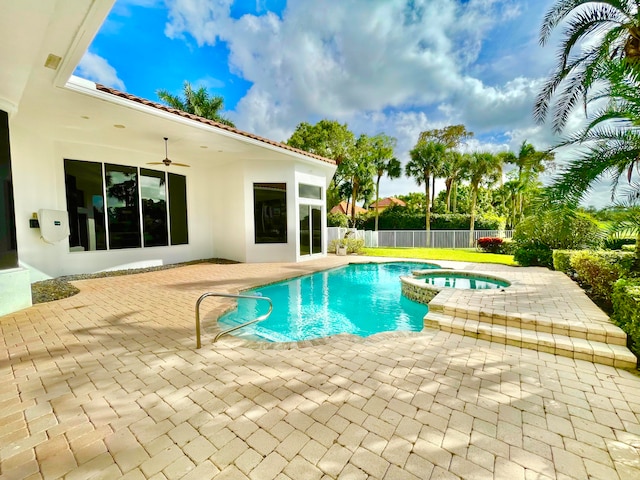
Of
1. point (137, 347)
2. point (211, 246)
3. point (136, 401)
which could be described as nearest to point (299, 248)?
point (211, 246)

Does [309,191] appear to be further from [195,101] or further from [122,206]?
[195,101]

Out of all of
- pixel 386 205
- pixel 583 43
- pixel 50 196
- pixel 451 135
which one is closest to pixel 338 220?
pixel 583 43

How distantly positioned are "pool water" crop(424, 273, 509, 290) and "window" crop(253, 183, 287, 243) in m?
6.38

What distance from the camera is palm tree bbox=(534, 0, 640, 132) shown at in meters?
4.96

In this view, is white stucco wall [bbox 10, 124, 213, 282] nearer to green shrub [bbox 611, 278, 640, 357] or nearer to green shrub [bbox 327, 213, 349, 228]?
green shrub [bbox 327, 213, 349, 228]

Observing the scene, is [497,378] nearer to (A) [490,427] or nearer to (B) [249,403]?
(A) [490,427]

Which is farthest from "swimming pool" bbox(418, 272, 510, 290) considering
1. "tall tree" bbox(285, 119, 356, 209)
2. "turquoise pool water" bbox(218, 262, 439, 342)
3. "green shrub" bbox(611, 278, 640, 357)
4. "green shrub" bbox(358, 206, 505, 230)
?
"tall tree" bbox(285, 119, 356, 209)

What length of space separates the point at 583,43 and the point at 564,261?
6196mm

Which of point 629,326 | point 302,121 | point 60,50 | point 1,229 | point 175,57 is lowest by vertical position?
point 629,326

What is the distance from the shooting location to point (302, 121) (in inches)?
1003

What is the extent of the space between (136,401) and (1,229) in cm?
497

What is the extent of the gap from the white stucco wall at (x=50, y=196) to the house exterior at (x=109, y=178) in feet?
0.10

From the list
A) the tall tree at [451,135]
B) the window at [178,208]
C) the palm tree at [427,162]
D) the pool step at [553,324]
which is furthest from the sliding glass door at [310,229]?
the tall tree at [451,135]

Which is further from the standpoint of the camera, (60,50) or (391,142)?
(391,142)
